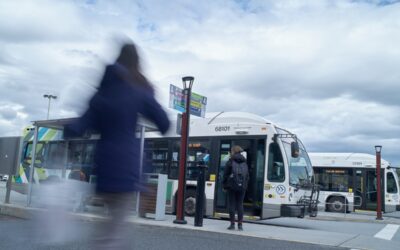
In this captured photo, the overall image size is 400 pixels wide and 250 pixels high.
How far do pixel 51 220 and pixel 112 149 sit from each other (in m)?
0.64

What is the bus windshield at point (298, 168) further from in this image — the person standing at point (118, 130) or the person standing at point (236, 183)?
the person standing at point (118, 130)

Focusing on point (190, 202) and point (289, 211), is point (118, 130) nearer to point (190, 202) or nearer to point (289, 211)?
point (289, 211)

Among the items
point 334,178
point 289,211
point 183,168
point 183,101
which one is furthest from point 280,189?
point 334,178

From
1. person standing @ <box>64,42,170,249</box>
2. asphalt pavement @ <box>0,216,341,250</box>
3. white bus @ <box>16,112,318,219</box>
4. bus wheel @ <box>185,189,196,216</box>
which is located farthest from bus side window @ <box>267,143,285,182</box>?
person standing @ <box>64,42,170,249</box>

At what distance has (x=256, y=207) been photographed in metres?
12.8

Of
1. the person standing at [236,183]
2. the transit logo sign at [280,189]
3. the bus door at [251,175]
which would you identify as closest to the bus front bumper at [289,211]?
the transit logo sign at [280,189]

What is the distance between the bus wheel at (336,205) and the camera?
75.9ft

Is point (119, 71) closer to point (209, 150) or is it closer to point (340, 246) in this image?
point (340, 246)

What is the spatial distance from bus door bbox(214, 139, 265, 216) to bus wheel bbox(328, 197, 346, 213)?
1179 cm

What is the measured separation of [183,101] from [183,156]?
1.33 metres

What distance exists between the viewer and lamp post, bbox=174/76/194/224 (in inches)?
404

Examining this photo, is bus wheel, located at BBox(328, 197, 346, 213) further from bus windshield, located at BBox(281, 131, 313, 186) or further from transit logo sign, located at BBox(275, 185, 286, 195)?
transit logo sign, located at BBox(275, 185, 286, 195)

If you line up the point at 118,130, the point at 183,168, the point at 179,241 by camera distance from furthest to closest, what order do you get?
1. the point at 183,168
2. the point at 179,241
3. the point at 118,130

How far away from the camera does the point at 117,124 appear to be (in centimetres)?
318
